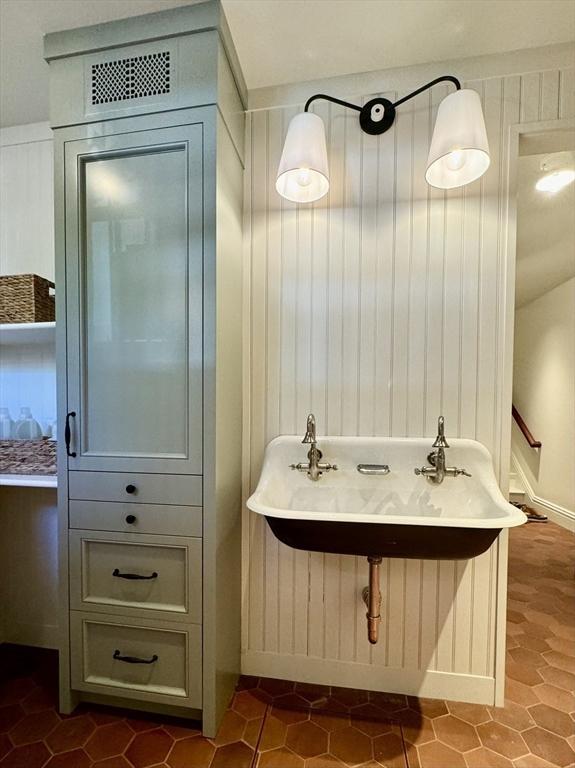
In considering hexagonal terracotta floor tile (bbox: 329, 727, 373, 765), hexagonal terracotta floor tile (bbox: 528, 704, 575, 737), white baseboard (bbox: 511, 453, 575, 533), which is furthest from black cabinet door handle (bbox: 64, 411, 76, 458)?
white baseboard (bbox: 511, 453, 575, 533)

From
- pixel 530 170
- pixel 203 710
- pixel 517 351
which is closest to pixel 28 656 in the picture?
pixel 203 710

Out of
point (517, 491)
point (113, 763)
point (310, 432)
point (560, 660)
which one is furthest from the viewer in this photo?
point (517, 491)

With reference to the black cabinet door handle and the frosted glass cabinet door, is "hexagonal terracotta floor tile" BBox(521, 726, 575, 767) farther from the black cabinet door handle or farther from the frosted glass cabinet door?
the black cabinet door handle

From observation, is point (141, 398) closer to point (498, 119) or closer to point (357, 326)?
point (357, 326)

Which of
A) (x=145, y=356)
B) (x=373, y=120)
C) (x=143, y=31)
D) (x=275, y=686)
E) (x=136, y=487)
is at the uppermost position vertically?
(x=143, y=31)

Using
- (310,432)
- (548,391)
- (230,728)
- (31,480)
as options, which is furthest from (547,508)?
(31,480)

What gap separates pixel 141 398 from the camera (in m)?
1.26

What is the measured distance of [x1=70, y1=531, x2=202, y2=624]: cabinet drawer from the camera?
4.00 feet

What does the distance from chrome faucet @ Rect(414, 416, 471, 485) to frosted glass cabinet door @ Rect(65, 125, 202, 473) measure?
84 centimetres

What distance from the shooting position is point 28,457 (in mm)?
1523

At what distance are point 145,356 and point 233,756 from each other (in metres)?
1.34

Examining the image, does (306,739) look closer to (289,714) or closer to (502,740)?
(289,714)

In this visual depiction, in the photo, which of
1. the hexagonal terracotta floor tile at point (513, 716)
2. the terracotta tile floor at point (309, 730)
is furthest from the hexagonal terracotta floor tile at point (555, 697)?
the hexagonal terracotta floor tile at point (513, 716)

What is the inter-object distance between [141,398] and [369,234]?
1.08m
